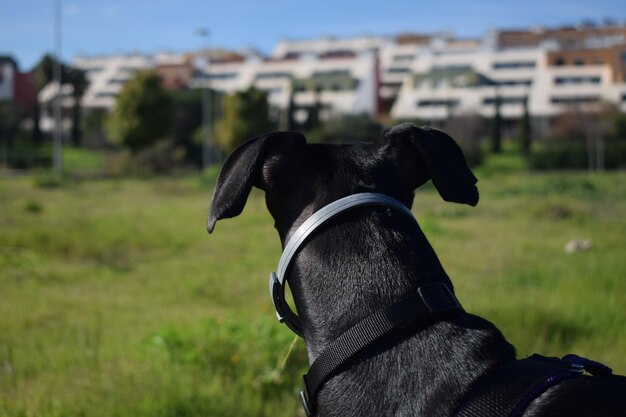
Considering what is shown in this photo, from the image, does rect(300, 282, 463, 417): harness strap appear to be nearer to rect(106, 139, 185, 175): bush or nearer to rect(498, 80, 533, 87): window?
rect(106, 139, 185, 175): bush

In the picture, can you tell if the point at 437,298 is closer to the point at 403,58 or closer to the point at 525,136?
the point at 525,136

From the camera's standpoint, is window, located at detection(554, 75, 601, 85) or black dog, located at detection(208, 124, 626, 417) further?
window, located at detection(554, 75, 601, 85)

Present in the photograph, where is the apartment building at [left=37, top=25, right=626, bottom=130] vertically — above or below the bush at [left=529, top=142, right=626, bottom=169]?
above

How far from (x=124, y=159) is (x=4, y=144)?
49.8 feet

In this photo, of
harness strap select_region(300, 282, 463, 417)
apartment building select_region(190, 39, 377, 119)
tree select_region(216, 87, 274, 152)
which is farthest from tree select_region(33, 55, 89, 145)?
harness strap select_region(300, 282, 463, 417)

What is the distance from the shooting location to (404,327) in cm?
Answer: 184

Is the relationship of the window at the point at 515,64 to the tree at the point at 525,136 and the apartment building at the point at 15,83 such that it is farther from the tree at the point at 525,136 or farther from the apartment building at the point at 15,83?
the apartment building at the point at 15,83

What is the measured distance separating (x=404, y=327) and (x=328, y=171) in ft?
1.64

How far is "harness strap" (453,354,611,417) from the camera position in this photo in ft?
5.46

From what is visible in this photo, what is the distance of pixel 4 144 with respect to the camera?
161 feet

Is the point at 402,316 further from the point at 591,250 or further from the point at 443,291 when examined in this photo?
the point at 591,250

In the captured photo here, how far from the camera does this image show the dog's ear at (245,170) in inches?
81.7

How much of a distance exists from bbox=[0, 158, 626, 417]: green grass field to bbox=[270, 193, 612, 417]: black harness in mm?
1988

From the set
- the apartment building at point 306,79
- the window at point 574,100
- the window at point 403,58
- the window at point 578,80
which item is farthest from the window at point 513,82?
the window at point 403,58
